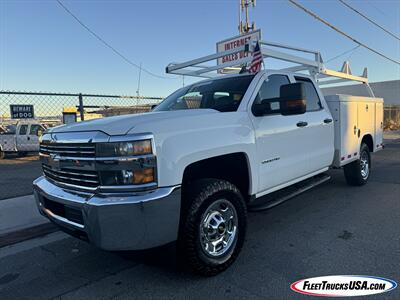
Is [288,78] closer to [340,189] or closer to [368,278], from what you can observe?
[368,278]

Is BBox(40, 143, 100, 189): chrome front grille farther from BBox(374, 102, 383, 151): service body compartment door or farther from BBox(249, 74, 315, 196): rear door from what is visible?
BBox(374, 102, 383, 151): service body compartment door

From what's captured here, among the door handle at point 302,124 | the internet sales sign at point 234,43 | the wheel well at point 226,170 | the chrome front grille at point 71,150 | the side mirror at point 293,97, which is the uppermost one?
the internet sales sign at point 234,43

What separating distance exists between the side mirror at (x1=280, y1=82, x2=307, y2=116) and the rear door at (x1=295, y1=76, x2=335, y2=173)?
3.26 feet

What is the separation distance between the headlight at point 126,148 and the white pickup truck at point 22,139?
13.6 m

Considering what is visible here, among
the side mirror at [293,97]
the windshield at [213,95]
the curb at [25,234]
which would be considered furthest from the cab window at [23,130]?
the side mirror at [293,97]

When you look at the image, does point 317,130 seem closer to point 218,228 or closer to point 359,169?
point 359,169

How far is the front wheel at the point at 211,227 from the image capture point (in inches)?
116

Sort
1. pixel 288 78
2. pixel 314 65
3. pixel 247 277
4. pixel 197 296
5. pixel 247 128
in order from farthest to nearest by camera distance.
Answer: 1. pixel 314 65
2. pixel 288 78
3. pixel 247 128
4. pixel 247 277
5. pixel 197 296

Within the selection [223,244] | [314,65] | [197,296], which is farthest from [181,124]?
[314,65]

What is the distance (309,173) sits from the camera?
15.8 feet

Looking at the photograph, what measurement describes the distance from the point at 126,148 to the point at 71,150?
2.14 feet

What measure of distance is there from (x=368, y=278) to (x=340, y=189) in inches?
148

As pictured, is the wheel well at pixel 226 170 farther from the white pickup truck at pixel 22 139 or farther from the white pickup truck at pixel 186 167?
the white pickup truck at pixel 22 139

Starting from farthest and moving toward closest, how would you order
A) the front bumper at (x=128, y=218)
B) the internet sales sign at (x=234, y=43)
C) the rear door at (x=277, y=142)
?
the internet sales sign at (x=234, y=43)
the rear door at (x=277, y=142)
the front bumper at (x=128, y=218)
